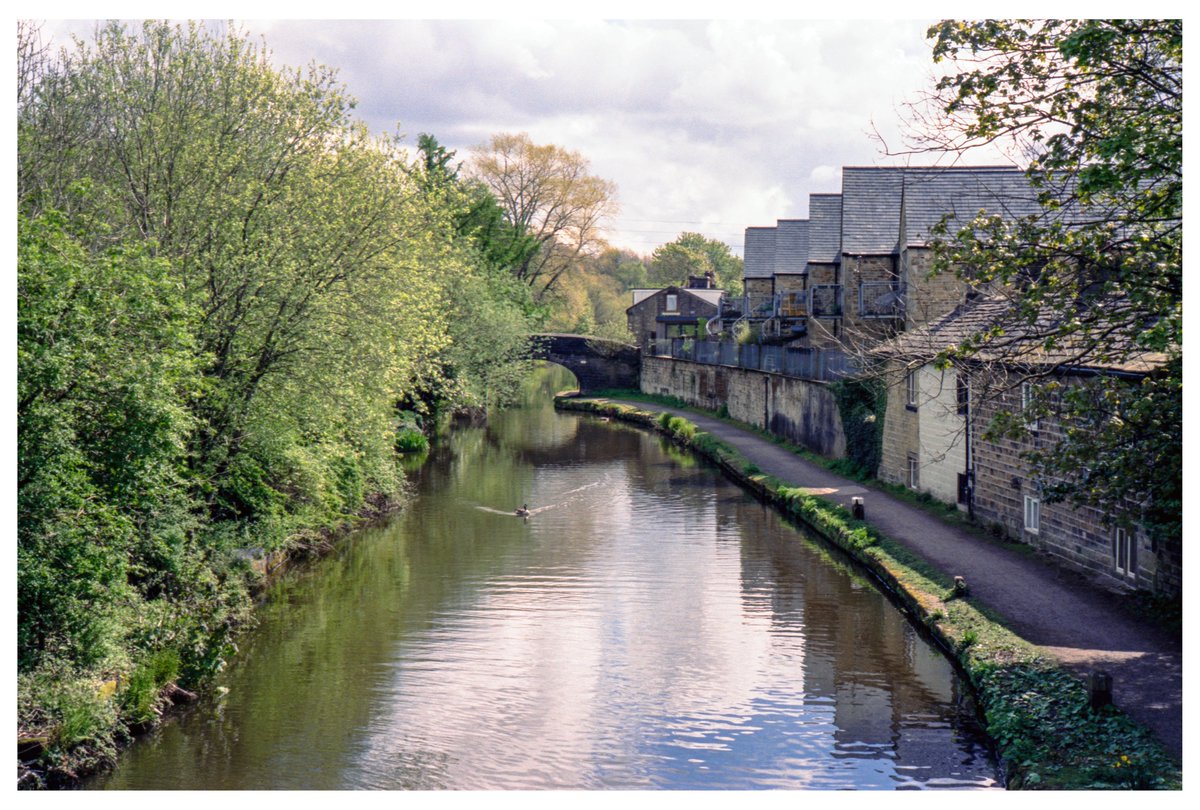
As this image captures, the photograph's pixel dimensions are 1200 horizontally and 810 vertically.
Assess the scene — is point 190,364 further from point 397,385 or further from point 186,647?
point 397,385

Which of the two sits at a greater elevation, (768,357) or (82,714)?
(768,357)

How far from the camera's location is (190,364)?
46.9 feet

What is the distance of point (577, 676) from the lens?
51.3 ft

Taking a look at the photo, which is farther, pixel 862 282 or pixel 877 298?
pixel 862 282

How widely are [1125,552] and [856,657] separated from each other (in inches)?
177

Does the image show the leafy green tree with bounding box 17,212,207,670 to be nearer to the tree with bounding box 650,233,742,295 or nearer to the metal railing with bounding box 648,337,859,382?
the metal railing with bounding box 648,337,859,382

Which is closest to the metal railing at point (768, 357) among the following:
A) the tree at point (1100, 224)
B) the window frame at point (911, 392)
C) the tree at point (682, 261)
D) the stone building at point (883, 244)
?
the stone building at point (883, 244)

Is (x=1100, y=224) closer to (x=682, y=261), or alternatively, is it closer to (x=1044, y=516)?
(x=1044, y=516)

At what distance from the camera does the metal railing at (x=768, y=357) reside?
34250 millimetres

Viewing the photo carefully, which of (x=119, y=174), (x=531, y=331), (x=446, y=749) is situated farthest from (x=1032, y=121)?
(x=531, y=331)

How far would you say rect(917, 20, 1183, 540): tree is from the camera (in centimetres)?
1147

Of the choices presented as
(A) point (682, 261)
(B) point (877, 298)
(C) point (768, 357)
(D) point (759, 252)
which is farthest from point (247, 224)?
(A) point (682, 261)

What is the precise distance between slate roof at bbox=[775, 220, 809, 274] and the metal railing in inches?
215

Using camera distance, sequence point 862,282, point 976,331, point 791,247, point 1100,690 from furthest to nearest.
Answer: point 791,247 < point 862,282 < point 976,331 < point 1100,690
